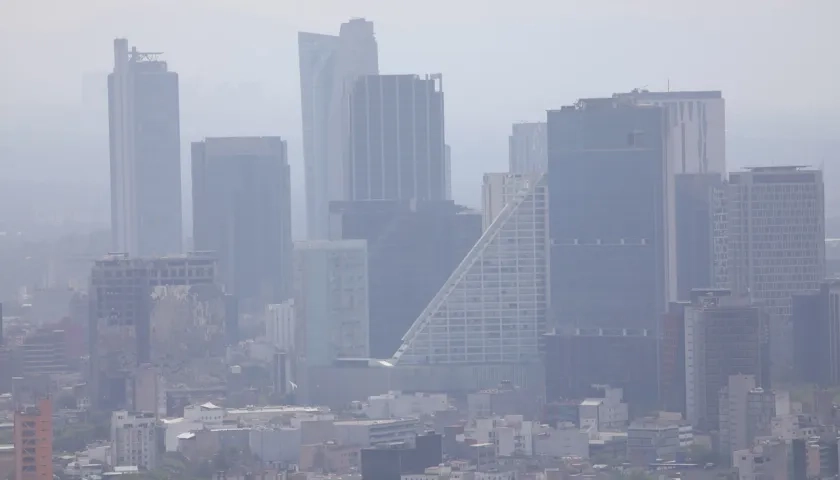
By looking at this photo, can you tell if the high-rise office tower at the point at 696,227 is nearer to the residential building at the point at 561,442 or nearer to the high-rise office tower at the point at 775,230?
the high-rise office tower at the point at 775,230

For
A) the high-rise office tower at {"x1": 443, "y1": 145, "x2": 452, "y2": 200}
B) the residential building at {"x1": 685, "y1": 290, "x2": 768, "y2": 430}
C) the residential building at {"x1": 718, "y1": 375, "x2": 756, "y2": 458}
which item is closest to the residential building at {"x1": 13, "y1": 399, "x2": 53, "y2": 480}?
the residential building at {"x1": 718, "y1": 375, "x2": 756, "y2": 458}

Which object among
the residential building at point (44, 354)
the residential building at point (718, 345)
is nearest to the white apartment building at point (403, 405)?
the residential building at point (718, 345)

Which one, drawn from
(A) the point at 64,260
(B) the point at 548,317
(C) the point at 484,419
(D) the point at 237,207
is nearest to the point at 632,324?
(B) the point at 548,317

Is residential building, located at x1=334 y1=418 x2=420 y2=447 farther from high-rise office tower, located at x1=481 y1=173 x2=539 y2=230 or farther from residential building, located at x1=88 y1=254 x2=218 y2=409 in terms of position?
high-rise office tower, located at x1=481 y1=173 x2=539 y2=230

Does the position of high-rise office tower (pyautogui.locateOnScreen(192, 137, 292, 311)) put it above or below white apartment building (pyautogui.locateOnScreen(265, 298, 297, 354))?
above

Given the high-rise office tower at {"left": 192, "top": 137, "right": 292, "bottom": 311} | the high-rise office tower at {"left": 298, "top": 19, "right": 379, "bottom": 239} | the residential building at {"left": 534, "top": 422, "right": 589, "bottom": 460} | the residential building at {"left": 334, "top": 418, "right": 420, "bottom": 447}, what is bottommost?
the residential building at {"left": 534, "top": 422, "right": 589, "bottom": 460}

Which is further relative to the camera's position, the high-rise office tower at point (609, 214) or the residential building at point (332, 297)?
the residential building at point (332, 297)

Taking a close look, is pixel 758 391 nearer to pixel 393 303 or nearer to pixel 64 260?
pixel 393 303
